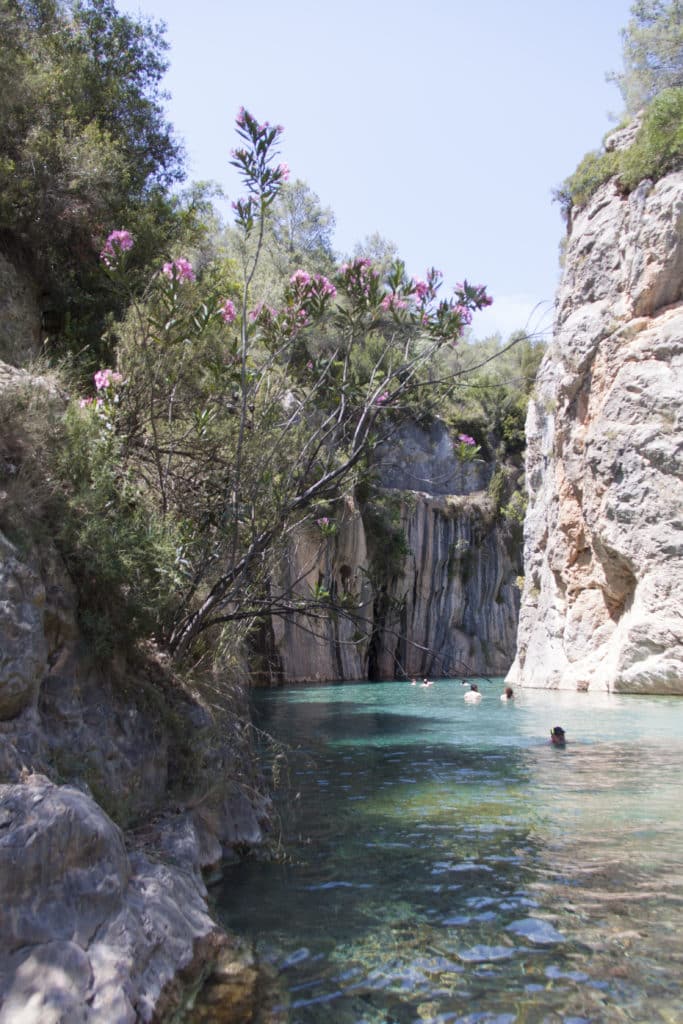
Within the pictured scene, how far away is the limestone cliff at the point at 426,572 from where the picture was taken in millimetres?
27109

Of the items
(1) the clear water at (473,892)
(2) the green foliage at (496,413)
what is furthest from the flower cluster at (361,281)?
(2) the green foliage at (496,413)

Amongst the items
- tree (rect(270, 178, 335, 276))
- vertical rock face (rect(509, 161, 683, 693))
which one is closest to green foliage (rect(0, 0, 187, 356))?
vertical rock face (rect(509, 161, 683, 693))

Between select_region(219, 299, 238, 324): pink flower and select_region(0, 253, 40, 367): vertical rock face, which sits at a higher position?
select_region(0, 253, 40, 367): vertical rock face

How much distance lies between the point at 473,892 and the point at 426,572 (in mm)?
27222

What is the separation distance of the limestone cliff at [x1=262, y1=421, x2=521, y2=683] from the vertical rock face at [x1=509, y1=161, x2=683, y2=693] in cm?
586

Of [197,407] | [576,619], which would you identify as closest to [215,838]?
[197,407]

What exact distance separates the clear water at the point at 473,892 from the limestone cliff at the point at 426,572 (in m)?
17.5

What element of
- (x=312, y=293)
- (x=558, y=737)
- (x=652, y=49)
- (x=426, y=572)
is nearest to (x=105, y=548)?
(x=312, y=293)

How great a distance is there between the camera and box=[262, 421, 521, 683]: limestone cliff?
2711cm

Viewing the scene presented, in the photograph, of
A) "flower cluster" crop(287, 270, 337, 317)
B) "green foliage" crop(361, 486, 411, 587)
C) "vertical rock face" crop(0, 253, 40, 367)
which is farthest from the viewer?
"green foliage" crop(361, 486, 411, 587)

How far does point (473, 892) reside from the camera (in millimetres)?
4504

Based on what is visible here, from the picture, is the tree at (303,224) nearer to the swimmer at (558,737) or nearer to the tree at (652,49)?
the tree at (652,49)

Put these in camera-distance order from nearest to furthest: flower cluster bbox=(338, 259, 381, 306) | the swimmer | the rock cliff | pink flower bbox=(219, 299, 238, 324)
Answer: the rock cliff → flower cluster bbox=(338, 259, 381, 306) → pink flower bbox=(219, 299, 238, 324) → the swimmer

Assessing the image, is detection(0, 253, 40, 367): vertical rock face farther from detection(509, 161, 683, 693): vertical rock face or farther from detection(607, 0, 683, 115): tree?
detection(607, 0, 683, 115): tree
